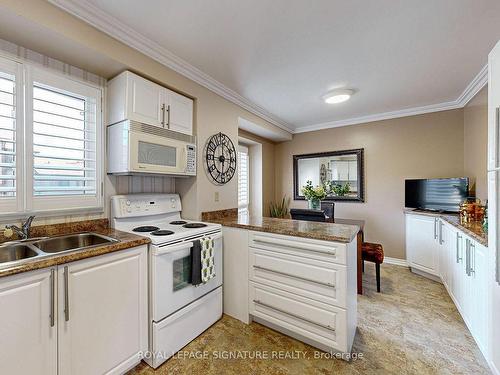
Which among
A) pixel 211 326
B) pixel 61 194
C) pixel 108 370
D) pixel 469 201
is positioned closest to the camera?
pixel 108 370

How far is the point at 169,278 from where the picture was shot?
1703 millimetres

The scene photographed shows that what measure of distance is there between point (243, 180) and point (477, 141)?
3354 mm

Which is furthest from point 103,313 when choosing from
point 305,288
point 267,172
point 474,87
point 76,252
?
point 474,87

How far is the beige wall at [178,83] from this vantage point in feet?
4.58

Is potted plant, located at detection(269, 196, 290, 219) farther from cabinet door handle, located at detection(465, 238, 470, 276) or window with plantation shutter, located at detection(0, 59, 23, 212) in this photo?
window with plantation shutter, located at detection(0, 59, 23, 212)

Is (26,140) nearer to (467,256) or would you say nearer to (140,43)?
(140,43)

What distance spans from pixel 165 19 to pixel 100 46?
1.68ft

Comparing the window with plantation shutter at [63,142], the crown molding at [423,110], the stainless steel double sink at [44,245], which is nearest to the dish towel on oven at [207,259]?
the stainless steel double sink at [44,245]

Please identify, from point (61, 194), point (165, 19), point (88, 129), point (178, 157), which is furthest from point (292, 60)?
point (61, 194)

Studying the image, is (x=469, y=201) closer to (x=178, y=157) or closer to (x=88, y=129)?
(x=178, y=157)

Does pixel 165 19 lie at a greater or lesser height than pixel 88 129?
greater

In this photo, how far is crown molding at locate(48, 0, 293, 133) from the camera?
1.49 meters

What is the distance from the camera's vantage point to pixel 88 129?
6.34ft
